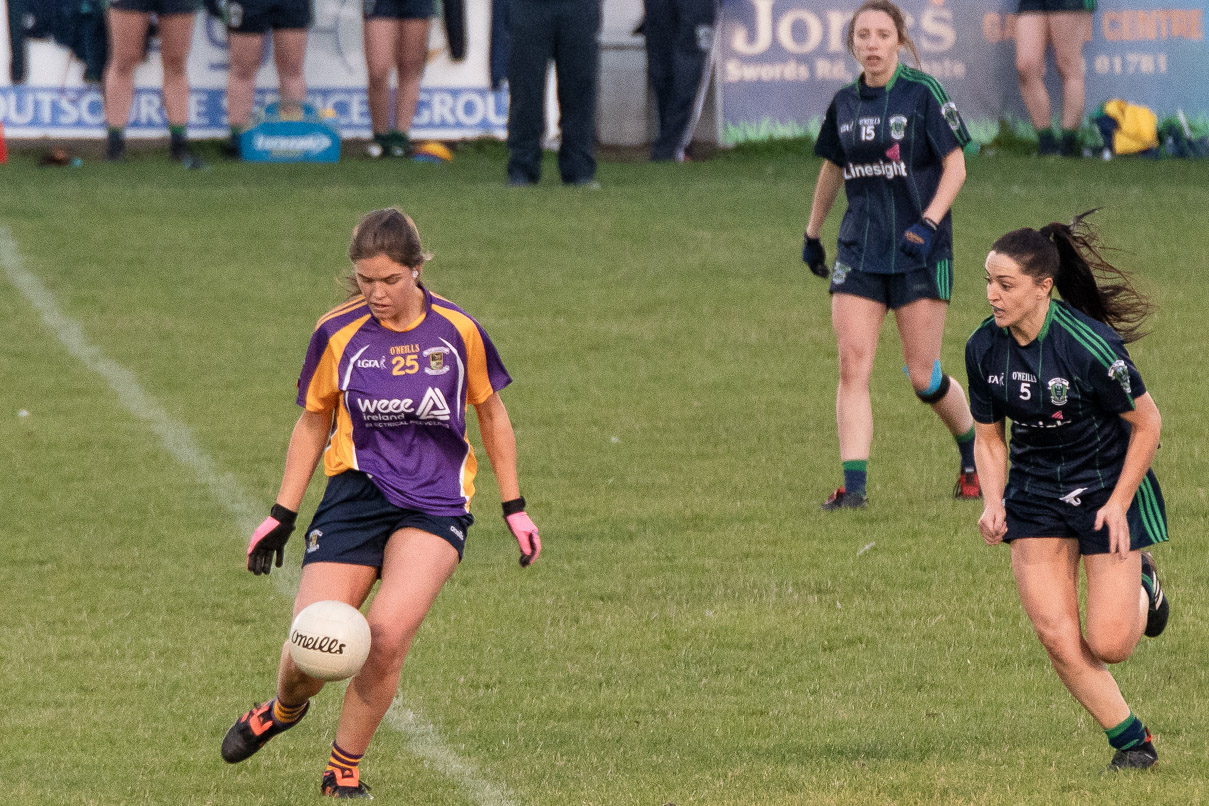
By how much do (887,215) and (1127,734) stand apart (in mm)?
4005

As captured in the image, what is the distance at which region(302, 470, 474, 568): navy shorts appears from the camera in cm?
581

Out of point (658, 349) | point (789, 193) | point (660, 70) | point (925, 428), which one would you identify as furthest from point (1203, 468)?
point (660, 70)

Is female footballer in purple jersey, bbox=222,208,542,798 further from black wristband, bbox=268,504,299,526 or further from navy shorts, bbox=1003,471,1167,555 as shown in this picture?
navy shorts, bbox=1003,471,1167,555

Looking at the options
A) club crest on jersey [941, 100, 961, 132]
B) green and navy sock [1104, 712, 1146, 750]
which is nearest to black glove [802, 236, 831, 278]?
club crest on jersey [941, 100, 961, 132]

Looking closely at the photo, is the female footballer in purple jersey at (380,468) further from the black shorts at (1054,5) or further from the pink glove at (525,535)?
the black shorts at (1054,5)

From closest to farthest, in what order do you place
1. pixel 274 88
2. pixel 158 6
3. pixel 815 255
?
pixel 815 255, pixel 158 6, pixel 274 88

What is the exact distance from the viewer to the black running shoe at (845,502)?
Answer: 9.42m

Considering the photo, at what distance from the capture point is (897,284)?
924 cm

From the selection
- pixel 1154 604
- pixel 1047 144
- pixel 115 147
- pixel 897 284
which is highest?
pixel 897 284

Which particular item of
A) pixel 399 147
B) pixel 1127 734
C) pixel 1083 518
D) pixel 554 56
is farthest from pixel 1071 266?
pixel 399 147

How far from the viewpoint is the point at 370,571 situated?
585 cm

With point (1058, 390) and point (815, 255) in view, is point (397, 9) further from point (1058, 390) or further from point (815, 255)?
point (1058, 390)

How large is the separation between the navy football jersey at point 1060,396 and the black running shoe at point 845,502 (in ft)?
11.4

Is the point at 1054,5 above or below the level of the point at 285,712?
above
